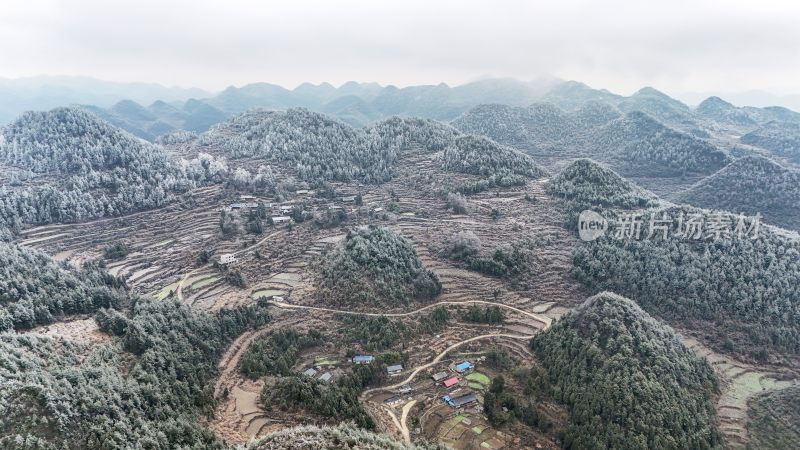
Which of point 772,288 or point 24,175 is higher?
point 24,175

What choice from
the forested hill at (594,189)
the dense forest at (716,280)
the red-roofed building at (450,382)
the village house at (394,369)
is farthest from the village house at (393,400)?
the forested hill at (594,189)

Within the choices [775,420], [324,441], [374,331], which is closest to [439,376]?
[374,331]

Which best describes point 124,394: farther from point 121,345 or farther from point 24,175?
point 24,175

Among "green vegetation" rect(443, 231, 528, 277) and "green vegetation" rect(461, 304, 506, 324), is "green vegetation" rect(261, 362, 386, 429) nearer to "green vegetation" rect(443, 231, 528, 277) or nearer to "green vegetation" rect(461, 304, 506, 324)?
"green vegetation" rect(461, 304, 506, 324)

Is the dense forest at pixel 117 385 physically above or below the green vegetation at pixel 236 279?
above

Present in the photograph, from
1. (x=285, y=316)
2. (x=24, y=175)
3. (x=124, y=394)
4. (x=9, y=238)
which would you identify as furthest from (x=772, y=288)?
(x=24, y=175)

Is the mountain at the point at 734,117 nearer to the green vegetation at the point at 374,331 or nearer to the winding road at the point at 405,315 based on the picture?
the winding road at the point at 405,315
